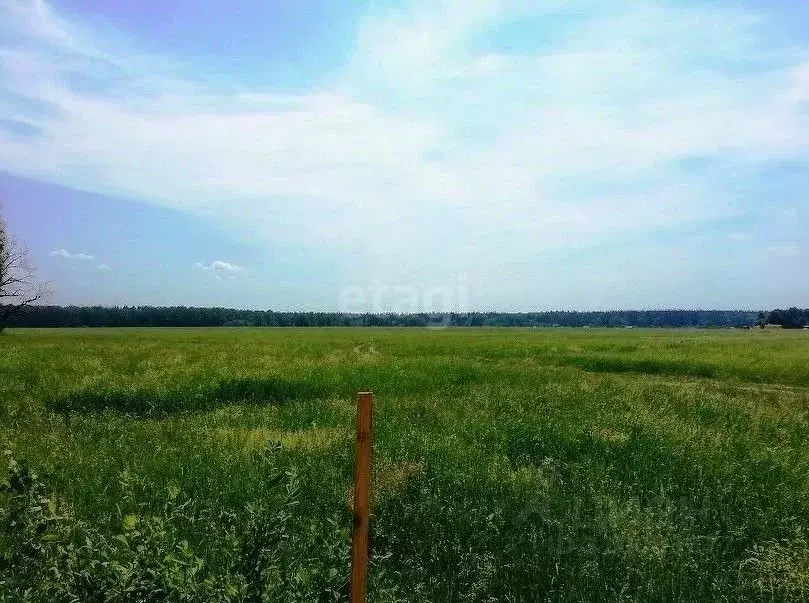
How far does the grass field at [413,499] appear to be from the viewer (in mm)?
4176

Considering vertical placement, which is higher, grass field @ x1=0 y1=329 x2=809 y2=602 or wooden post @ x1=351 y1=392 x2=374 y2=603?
wooden post @ x1=351 y1=392 x2=374 y2=603

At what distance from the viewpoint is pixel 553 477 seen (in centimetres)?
714

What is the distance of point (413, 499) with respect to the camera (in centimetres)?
643

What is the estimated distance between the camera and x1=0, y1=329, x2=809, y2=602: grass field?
164 inches

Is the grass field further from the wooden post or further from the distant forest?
the distant forest

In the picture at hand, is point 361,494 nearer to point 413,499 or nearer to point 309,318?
point 413,499

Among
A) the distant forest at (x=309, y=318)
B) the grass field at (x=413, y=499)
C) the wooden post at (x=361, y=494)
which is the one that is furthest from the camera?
the distant forest at (x=309, y=318)

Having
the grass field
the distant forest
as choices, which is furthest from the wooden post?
the distant forest

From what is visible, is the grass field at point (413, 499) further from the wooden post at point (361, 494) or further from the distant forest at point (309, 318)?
the distant forest at point (309, 318)

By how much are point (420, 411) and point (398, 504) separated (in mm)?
6069

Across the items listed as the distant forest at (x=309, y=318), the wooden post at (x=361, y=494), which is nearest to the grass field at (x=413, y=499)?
the wooden post at (x=361, y=494)

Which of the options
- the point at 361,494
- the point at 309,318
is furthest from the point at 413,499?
the point at 309,318

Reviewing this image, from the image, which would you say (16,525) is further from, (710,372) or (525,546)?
(710,372)

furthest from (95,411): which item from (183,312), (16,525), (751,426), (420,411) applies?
(183,312)
